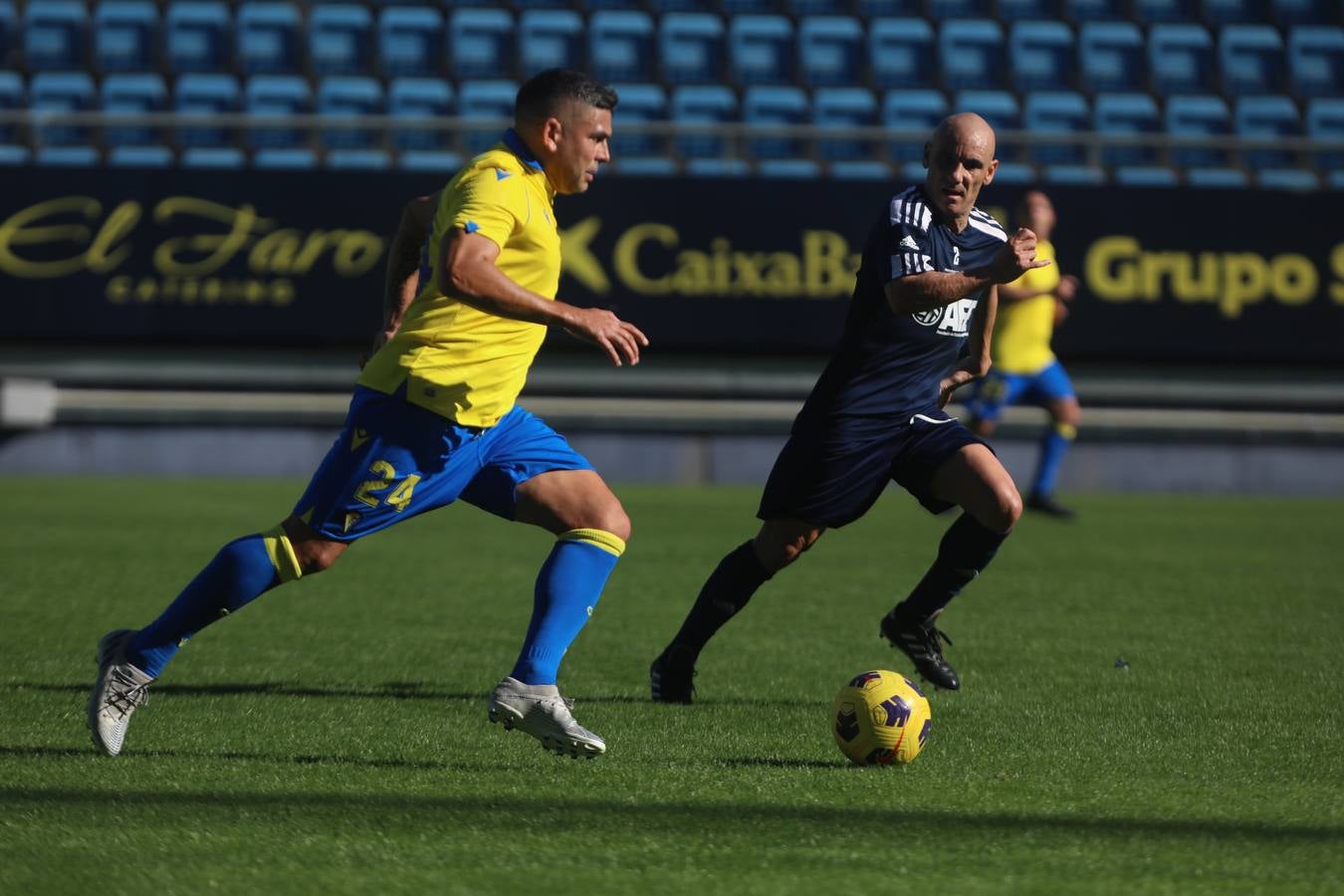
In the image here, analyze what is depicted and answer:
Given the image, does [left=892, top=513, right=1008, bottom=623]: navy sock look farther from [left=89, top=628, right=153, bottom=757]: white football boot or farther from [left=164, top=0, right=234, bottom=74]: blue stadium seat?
[left=164, top=0, right=234, bottom=74]: blue stadium seat

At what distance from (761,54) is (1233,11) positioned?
531 centimetres

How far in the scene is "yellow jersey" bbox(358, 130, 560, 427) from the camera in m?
4.49

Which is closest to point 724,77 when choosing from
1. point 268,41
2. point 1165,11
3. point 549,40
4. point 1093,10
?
point 549,40

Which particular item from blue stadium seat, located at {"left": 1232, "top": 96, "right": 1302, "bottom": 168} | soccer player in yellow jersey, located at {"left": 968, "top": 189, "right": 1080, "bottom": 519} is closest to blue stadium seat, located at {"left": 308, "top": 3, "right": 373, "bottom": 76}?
soccer player in yellow jersey, located at {"left": 968, "top": 189, "right": 1080, "bottom": 519}

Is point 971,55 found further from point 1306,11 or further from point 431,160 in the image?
point 431,160

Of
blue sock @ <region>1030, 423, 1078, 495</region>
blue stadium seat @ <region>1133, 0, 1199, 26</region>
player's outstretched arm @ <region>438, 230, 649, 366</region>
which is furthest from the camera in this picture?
blue stadium seat @ <region>1133, 0, 1199, 26</region>

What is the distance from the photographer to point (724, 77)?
1798 centimetres

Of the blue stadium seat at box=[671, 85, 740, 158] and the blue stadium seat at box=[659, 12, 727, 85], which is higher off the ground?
the blue stadium seat at box=[659, 12, 727, 85]

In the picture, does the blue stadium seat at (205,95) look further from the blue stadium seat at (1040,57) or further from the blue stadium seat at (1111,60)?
the blue stadium seat at (1111,60)

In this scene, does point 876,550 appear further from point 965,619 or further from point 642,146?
point 642,146

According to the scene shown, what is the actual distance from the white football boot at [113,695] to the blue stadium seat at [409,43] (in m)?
13.8

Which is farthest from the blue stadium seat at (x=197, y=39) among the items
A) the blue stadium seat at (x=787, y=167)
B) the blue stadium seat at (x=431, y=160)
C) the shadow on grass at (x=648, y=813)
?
the shadow on grass at (x=648, y=813)

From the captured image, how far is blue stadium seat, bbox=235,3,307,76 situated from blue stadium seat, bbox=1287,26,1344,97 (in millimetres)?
10082

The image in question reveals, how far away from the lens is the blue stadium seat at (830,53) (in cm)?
1808
